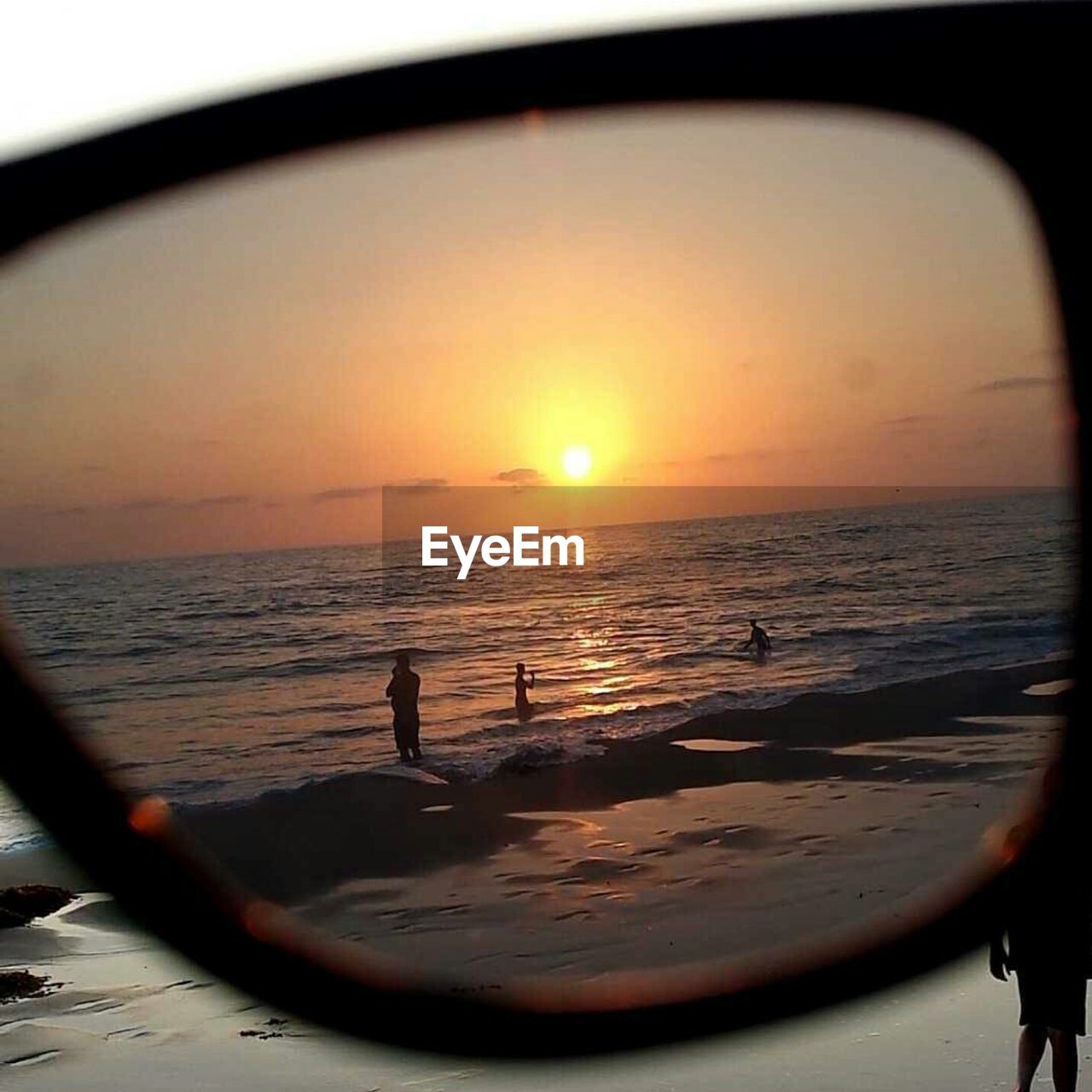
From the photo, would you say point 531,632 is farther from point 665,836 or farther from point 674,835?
point 665,836

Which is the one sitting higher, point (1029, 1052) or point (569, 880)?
point (569, 880)

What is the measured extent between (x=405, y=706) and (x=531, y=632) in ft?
3.14

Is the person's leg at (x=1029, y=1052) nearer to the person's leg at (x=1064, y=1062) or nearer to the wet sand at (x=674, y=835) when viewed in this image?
the person's leg at (x=1064, y=1062)

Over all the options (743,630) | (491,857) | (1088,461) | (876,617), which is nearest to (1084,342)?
(1088,461)

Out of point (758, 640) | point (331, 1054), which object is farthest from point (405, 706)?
point (758, 640)

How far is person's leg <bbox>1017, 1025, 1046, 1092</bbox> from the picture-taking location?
8.91 feet

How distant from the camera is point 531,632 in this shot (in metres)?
3.36

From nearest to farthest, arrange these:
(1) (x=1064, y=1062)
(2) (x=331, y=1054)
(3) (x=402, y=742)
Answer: (1) (x=1064, y=1062), (2) (x=331, y=1054), (3) (x=402, y=742)

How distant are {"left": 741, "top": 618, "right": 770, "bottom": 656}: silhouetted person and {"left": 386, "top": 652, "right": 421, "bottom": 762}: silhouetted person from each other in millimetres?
756

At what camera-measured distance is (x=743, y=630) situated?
7.83 ft

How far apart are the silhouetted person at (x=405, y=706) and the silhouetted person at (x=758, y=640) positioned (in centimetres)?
76

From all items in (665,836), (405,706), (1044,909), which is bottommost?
(665,836)

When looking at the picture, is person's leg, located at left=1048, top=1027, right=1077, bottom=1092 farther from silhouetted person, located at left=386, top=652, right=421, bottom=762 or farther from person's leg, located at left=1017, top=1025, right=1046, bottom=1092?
silhouetted person, located at left=386, top=652, right=421, bottom=762

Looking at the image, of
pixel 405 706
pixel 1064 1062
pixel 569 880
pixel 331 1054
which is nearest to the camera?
pixel 1064 1062
